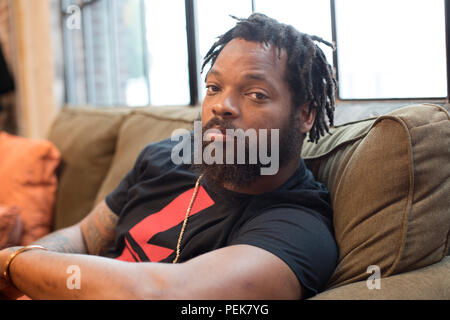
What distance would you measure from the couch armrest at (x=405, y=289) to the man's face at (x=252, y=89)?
388 millimetres

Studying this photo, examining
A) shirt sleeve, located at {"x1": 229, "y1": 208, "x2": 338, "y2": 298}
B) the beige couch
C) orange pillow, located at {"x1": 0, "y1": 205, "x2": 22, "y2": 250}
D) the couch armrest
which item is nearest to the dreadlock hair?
the beige couch

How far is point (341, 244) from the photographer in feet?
3.19

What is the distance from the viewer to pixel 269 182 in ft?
3.56

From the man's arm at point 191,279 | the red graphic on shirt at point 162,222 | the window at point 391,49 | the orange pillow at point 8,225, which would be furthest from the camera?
the orange pillow at point 8,225

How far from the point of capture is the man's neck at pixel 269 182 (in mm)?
1077

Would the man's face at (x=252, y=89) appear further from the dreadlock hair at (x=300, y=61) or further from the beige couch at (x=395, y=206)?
the beige couch at (x=395, y=206)

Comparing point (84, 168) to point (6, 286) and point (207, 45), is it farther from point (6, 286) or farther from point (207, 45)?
point (6, 286)

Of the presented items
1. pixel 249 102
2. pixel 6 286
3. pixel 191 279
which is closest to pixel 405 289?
pixel 191 279

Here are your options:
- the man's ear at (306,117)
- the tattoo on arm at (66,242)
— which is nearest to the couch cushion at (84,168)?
the tattoo on arm at (66,242)

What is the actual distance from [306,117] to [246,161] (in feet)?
0.66

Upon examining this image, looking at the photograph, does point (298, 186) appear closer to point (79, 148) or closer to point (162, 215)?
point (162, 215)

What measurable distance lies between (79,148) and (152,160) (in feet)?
2.80

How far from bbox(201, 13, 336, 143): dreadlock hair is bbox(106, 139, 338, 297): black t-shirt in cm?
15

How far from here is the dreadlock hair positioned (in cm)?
108
